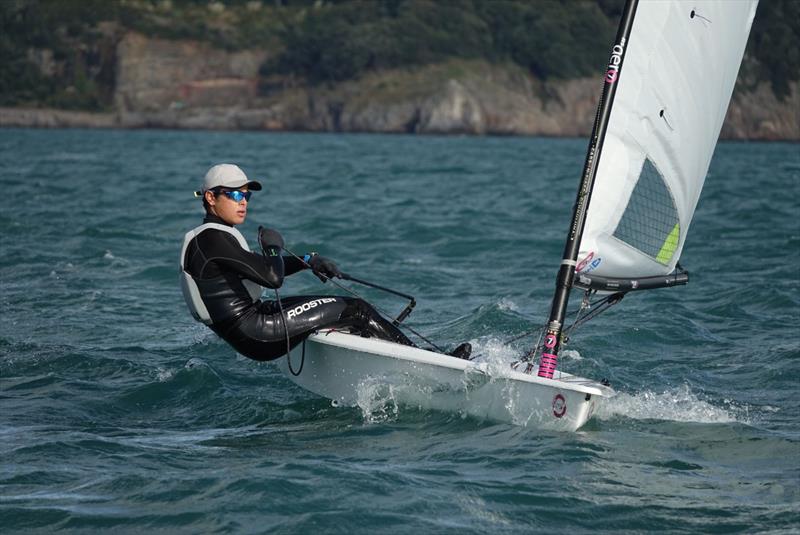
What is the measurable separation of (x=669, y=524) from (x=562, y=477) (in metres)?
0.66

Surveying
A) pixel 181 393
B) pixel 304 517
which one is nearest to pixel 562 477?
pixel 304 517

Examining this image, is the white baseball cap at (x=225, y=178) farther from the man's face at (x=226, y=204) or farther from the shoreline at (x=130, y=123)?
the shoreline at (x=130, y=123)

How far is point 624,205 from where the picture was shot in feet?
21.5

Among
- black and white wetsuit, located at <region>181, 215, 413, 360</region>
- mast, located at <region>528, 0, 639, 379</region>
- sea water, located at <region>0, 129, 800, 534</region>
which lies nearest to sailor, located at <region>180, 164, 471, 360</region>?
black and white wetsuit, located at <region>181, 215, 413, 360</region>

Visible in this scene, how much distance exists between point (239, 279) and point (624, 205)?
2167 millimetres

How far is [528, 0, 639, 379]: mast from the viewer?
626cm

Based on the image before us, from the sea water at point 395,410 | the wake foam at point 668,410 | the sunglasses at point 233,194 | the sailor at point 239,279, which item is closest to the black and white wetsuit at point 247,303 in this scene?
the sailor at point 239,279

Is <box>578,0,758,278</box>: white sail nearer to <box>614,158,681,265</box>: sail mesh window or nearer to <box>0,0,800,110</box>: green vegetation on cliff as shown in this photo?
<box>614,158,681,265</box>: sail mesh window

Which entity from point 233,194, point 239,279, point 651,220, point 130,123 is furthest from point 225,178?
point 130,123

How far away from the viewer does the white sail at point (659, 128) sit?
633 centimetres

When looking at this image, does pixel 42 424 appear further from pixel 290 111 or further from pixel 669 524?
pixel 290 111

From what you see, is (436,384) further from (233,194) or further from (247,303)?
(233,194)

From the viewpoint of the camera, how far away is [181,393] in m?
7.36

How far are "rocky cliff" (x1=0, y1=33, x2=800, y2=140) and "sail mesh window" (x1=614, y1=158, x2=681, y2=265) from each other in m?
71.1
